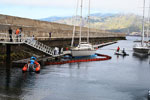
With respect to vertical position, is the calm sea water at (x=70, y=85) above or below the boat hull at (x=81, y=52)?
below

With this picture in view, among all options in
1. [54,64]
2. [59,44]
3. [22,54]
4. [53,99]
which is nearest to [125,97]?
[53,99]

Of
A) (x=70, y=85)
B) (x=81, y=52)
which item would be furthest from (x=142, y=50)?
(x=70, y=85)

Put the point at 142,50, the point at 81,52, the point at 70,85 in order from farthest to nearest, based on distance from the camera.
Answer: the point at 142,50 < the point at 81,52 < the point at 70,85

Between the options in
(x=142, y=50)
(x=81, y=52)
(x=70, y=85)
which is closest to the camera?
(x=70, y=85)

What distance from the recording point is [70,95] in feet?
96.1

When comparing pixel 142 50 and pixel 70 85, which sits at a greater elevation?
pixel 142 50

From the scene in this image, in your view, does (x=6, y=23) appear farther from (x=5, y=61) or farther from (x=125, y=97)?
(x=125, y=97)

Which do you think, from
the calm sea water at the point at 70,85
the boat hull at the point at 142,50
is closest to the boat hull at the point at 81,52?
the calm sea water at the point at 70,85

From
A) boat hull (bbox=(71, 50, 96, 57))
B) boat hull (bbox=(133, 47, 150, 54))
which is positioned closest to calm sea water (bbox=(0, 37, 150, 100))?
boat hull (bbox=(71, 50, 96, 57))

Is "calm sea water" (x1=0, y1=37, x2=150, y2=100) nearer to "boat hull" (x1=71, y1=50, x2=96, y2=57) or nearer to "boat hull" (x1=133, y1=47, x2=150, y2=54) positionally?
"boat hull" (x1=71, y1=50, x2=96, y2=57)

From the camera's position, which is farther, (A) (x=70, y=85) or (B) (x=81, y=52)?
(B) (x=81, y=52)

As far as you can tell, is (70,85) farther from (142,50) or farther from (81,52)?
(142,50)

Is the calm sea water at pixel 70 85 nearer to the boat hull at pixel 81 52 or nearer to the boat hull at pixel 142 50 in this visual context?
the boat hull at pixel 81 52

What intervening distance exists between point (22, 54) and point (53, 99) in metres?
27.1
